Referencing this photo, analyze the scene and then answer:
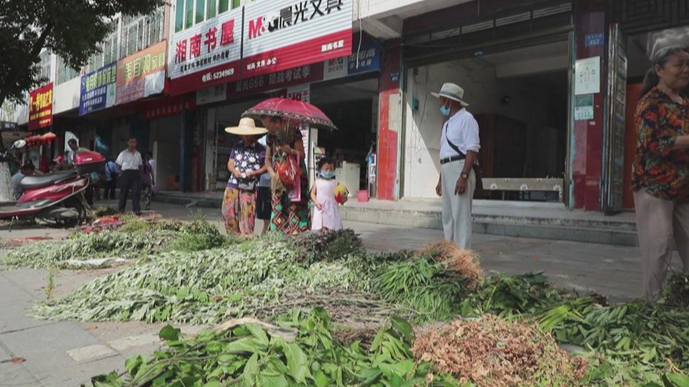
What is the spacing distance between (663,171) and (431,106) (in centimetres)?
878

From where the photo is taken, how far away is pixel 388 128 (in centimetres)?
1117

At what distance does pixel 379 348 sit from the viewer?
6.34 feet

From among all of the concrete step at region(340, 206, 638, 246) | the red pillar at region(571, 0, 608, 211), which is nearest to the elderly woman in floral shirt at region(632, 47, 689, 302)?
the concrete step at region(340, 206, 638, 246)

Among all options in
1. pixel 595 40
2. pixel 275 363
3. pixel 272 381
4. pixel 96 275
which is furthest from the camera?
pixel 595 40

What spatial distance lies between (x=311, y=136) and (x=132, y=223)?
307 inches

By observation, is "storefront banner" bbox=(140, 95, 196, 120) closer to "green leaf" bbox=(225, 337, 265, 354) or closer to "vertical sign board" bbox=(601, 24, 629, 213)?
"vertical sign board" bbox=(601, 24, 629, 213)

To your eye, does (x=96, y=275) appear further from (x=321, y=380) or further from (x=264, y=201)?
(x=321, y=380)

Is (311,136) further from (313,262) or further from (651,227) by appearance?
(651,227)

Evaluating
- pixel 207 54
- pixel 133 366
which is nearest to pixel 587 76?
pixel 133 366

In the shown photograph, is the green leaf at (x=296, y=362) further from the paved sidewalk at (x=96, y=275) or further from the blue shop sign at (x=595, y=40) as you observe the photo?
the blue shop sign at (x=595, y=40)

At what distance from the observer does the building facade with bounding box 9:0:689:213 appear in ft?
25.9

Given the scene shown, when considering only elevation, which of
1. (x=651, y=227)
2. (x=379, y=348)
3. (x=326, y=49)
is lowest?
(x=379, y=348)

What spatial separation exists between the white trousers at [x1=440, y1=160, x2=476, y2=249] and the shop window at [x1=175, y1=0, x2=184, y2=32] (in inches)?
539

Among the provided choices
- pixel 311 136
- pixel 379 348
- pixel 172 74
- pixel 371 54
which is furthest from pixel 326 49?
pixel 379 348
